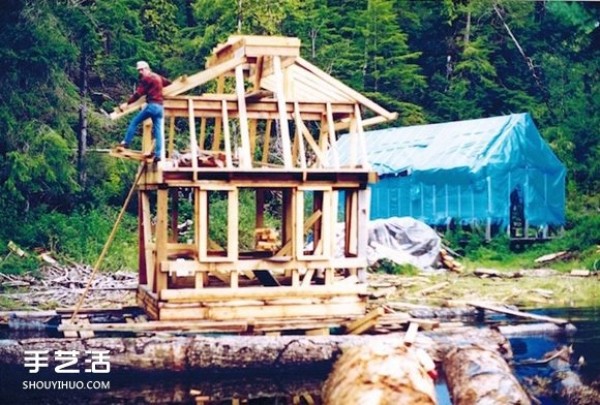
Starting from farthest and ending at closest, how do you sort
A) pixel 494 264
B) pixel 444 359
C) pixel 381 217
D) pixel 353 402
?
pixel 381 217 < pixel 494 264 < pixel 444 359 < pixel 353 402

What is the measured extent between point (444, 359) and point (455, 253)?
42.1ft

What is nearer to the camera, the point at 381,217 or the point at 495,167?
the point at 495,167

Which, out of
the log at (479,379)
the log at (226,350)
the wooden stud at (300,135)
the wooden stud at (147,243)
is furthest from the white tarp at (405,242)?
the log at (479,379)

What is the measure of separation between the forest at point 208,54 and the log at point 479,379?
182 inches

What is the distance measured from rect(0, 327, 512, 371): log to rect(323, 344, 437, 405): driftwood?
1.22m

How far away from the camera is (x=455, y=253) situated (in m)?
24.7

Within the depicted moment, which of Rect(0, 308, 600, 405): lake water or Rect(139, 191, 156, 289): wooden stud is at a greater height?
Rect(139, 191, 156, 289): wooden stud

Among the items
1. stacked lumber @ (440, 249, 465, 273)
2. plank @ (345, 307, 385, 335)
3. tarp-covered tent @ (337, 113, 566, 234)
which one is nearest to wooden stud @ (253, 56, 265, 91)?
plank @ (345, 307, 385, 335)

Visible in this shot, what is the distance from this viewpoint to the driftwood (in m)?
9.45

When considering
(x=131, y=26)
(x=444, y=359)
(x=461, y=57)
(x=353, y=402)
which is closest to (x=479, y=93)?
A: (x=461, y=57)

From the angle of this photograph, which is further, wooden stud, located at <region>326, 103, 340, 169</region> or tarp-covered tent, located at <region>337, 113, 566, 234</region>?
tarp-covered tent, located at <region>337, 113, 566, 234</region>

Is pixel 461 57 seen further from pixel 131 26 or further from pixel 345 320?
pixel 345 320

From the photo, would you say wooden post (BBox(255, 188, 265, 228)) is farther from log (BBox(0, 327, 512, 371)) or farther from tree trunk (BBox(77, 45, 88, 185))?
tree trunk (BBox(77, 45, 88, 185))

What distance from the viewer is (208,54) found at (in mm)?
23391
